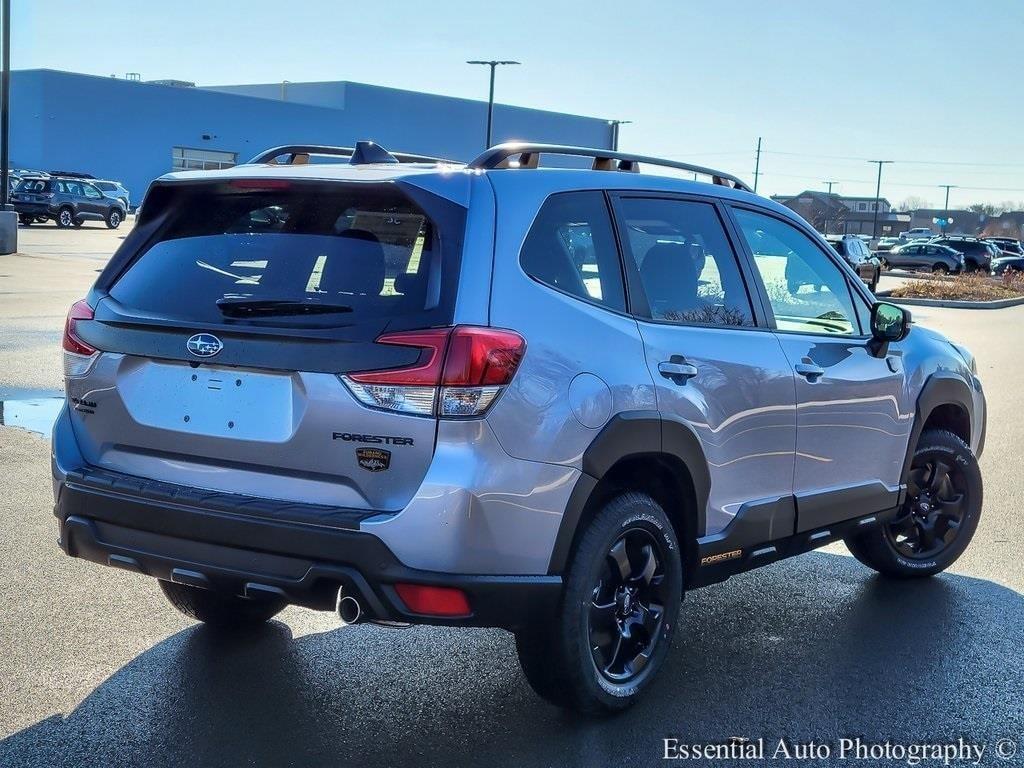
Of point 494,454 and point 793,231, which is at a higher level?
point 793,231

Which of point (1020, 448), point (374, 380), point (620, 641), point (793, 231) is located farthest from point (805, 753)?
point (1020, 448)

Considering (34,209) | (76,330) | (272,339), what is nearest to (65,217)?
(34,209)

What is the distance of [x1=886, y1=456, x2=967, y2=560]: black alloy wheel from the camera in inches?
243

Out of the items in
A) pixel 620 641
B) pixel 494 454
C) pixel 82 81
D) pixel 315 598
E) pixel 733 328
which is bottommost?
pixel 620 641

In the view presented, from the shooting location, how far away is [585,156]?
451cm

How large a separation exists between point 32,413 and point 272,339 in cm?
648

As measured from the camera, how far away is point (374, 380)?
3621 mm

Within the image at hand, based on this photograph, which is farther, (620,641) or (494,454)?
(620,641)

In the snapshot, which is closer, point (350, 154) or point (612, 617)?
point (612, 617)

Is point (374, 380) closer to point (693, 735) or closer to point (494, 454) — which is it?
point (494, 454)

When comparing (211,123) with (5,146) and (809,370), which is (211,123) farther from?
(809,370)

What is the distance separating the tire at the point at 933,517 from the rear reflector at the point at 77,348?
373 cm

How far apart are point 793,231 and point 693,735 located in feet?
7.47

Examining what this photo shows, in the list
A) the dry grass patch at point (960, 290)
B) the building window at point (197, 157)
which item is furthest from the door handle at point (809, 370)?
the building window at point (197, 157)
